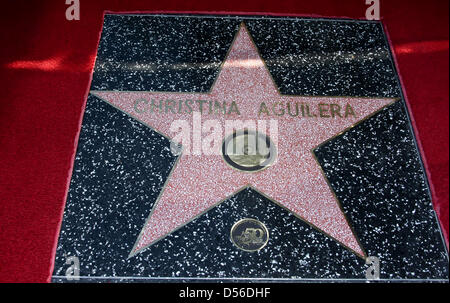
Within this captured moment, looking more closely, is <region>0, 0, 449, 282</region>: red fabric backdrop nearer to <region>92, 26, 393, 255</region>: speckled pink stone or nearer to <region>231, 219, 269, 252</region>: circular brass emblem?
<region>92, 26, 393, 255</region>: speckled pink stone

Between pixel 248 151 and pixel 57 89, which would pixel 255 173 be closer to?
pixel 248 151

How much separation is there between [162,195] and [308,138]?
467 millimetres

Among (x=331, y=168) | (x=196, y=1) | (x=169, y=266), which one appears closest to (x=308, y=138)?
(x=331, y=168)

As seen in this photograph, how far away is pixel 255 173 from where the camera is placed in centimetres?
109

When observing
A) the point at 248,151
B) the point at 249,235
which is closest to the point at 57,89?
the point at 248,151

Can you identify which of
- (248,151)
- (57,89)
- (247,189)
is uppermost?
(57,89)

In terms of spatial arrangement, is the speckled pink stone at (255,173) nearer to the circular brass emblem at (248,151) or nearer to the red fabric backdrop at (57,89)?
the circular brass emblem at (248,151)

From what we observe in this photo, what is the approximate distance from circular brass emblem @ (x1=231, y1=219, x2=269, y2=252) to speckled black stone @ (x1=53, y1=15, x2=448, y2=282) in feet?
0.05

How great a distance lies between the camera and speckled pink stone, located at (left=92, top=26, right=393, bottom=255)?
3.34 ft

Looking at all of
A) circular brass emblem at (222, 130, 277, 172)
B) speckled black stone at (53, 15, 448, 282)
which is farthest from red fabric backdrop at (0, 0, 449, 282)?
circular brass emblem at (222, 130, 277, 172)

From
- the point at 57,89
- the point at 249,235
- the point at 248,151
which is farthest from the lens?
the point at 57,89

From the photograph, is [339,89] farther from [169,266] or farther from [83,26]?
[83,26]

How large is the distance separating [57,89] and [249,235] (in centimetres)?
80

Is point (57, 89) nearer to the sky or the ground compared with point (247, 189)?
nearer to the sky
